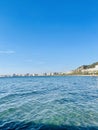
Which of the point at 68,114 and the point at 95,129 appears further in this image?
the point at 68,114

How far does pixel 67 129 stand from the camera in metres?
9.13

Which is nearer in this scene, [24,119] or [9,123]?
[9,123]

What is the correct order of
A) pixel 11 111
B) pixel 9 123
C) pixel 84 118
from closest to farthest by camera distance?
pixel 9 123, pixel 84 118, pixel 11 111

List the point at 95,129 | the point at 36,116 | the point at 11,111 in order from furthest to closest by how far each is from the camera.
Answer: the point at 11,111, the point at 36,116, the point at 95,129

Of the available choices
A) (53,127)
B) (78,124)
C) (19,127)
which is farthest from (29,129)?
(78,124)

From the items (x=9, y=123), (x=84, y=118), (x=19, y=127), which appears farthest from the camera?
(x=84, y=118)

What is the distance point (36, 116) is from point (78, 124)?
128 inches

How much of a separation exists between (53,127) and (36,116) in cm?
272

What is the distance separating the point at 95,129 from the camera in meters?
8.99

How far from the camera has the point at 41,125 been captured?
9.91 metres

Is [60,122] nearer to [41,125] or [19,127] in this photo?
[41,125]

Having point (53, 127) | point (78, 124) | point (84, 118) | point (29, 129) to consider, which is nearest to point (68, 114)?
point (84, 118)

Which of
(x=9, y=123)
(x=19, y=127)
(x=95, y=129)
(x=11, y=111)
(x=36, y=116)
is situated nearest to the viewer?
(x=95, y=129)

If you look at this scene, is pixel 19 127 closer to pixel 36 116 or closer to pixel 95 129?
pixel 36 116
